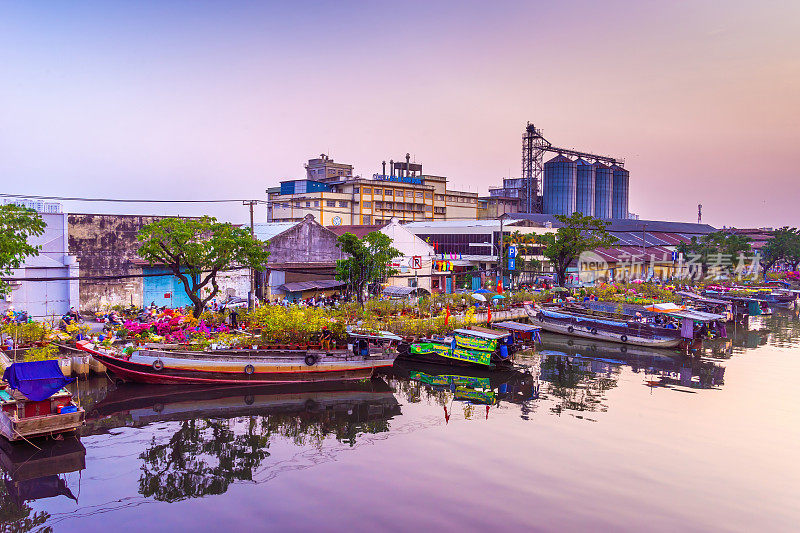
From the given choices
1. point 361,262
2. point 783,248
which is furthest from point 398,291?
point 783,248

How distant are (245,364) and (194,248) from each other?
7.03 metres

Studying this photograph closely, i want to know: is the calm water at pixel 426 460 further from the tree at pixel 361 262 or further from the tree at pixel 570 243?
the tree at pixel 570 243

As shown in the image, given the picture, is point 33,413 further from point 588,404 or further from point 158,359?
point 588,404

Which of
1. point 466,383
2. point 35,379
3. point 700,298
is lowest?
point 466,383

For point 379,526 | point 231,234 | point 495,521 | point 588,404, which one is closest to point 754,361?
point 588,404

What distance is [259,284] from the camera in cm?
3888

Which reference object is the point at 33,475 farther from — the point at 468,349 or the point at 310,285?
the point at 310,285

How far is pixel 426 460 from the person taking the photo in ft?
58.0

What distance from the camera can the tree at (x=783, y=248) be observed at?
2849 inches

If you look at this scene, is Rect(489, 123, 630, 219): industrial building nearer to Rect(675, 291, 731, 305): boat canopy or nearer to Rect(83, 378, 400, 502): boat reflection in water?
Rect(675, 291, 731, 305): boat canopy

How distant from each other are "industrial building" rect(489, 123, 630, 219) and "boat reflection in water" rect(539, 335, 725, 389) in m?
57.4

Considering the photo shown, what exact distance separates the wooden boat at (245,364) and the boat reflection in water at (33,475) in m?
6.11

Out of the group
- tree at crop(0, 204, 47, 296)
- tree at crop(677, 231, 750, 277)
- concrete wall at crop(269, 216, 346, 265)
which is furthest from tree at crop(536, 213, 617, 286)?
tree at crop(0, 204, 47, 296)

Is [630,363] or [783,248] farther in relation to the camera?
[783,248]
